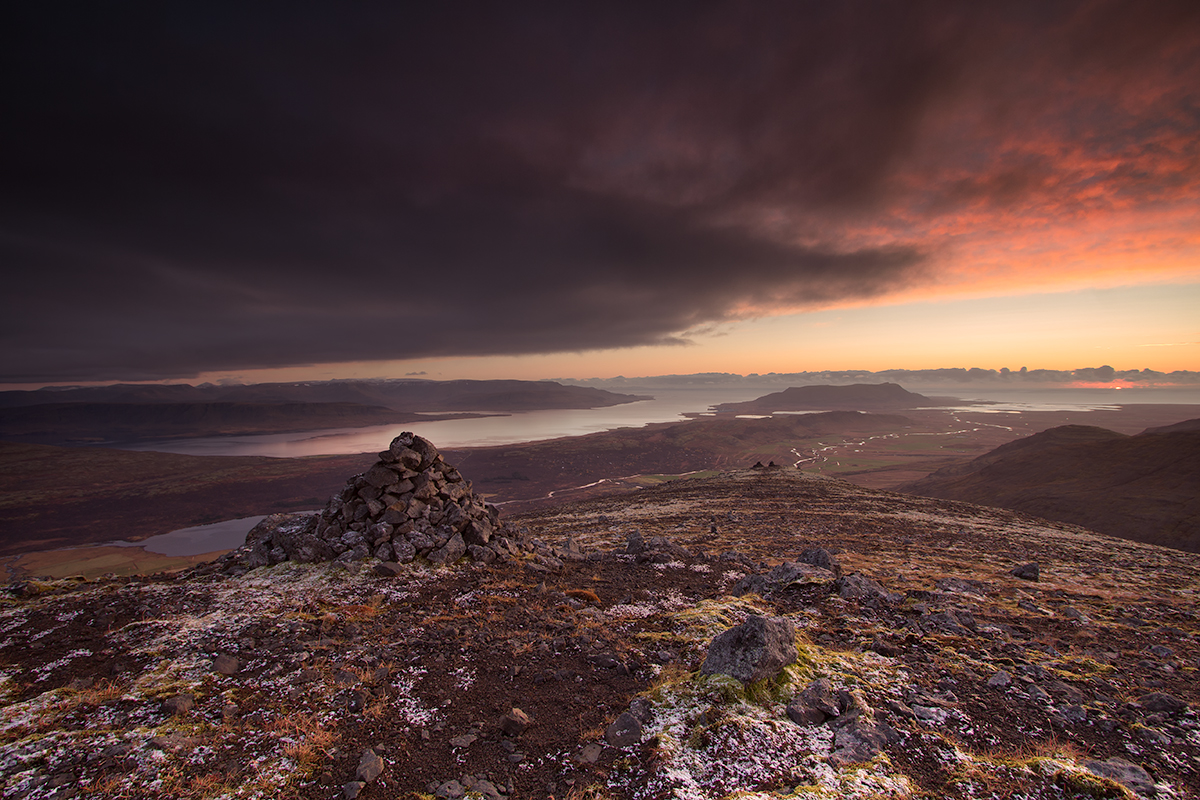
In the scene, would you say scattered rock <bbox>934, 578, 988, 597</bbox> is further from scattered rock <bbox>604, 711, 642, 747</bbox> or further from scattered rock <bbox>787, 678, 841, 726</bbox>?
scattered rock <bbox>604, 711, 642, 747</bbox>

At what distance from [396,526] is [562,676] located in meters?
9.88

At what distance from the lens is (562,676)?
991 centimetres

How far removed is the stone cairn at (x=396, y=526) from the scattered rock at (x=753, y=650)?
9654 millimetres

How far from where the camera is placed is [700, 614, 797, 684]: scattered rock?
29.3 ft

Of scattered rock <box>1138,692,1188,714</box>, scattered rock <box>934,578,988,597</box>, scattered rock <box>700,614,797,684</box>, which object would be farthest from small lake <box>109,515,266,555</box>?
scattered rock <box>1138,692,1188,714</box>

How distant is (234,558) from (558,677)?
15091mm

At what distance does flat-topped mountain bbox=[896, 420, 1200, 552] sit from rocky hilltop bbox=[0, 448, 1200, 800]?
132 ft

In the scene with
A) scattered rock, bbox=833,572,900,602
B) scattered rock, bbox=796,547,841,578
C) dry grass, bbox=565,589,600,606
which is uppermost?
scattered rock, bbox=833,572,900,602

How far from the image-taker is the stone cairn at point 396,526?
52.8ft

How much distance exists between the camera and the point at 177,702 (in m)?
8.35

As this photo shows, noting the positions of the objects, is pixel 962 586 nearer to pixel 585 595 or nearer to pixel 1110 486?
pixel 585 595

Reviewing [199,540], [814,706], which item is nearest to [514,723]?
[814,706]

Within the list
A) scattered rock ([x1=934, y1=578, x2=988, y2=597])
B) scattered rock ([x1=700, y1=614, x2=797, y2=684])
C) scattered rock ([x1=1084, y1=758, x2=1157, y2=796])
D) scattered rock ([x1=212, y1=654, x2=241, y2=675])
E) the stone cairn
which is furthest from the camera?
the stone cairn

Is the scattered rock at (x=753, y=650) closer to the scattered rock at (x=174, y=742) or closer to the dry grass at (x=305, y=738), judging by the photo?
the dry grass at (x=305, y=738)
